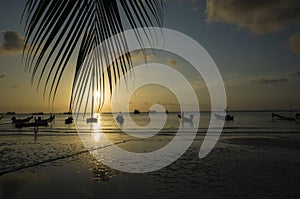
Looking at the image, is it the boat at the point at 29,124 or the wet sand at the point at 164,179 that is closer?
the wet sand at the point at 164,179

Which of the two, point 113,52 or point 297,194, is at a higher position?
point 113,52

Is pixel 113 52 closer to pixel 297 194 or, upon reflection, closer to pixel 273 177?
pixel 297 194

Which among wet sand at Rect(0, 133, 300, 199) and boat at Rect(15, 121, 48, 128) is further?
boat at Rect(15, 121, 48, 128)

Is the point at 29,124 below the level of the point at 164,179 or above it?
above

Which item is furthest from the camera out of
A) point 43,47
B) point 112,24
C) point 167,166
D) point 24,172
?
point 167,166

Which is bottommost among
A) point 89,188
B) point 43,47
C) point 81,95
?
point 89,188

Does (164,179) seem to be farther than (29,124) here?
No

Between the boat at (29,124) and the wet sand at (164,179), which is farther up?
the boat at (29,124)

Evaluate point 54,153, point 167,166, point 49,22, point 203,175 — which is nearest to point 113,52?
point 49,22

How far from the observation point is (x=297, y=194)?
903cm

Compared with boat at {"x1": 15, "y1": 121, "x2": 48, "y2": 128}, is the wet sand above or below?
below

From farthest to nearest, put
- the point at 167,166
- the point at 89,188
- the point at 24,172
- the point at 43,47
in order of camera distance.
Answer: the point at 167,166 → the point at 24,172 → the point at 89,188 → the point at 43,47

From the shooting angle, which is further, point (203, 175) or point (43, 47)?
point (203, 175)

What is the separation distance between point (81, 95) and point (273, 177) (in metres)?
12.1
